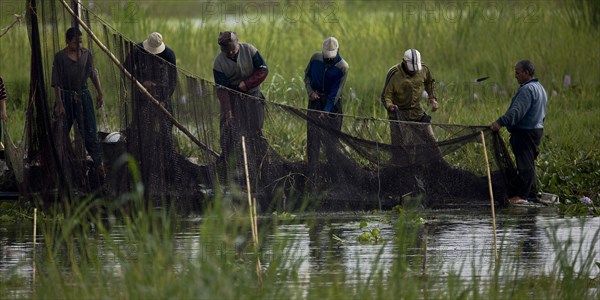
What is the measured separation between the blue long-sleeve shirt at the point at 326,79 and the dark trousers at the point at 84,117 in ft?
9.98

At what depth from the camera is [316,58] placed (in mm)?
15086

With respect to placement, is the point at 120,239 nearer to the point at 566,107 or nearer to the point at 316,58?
the point at 316,58

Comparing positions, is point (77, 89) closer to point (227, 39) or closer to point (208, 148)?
point (208, 148)

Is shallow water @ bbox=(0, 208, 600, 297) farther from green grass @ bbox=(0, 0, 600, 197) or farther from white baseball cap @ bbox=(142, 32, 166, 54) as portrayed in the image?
green grass @ bbox=(0, 0, 600, 197)

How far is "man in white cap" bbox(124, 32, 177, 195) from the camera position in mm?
12844

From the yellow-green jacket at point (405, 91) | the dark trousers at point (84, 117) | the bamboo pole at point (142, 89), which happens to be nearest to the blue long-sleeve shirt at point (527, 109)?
the yellow-green jacket at point (405, 91)

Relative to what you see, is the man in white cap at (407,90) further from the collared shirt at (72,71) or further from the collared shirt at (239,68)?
the collared shirt at (72,71)

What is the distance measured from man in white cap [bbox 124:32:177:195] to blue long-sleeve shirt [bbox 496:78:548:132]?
3.39 meters

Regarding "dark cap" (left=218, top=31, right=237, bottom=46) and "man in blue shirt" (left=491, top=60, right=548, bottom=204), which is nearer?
"man in blue shirt" (left=491, top=60, right=548, bottom=204)

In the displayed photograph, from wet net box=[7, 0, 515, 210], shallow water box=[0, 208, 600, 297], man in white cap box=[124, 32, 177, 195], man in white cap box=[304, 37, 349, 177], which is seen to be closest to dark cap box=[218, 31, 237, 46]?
man in white cap box=[304, 37, 349, 177]

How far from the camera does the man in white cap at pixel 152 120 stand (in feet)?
42.1

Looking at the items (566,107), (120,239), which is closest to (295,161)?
(120,239)

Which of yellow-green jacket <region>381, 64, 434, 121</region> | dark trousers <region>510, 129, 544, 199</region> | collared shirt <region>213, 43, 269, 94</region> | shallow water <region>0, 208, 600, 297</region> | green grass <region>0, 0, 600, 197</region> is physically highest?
green grass <region>0, 0, 600, 197</region>

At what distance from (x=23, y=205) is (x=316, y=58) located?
3.48m
